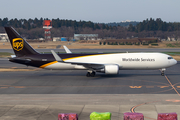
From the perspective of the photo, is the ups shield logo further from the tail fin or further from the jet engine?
the jet engine

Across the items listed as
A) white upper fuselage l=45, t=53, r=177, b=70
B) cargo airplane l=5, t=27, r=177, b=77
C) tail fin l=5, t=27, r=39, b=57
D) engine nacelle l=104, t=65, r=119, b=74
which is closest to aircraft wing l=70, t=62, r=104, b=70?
cargo airplane l=5, t=27, r=177, b=77

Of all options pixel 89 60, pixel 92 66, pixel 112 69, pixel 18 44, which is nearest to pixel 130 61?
pixel 112 69

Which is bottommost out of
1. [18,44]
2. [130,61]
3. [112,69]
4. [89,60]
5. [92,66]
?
[112,69]

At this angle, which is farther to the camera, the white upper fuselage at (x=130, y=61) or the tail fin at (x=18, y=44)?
the tail fin at (x=18, y=44)

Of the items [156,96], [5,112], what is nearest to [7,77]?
[5,112]

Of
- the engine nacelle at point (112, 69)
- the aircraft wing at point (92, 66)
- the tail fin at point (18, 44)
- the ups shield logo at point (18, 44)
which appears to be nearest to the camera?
the engine nacelle at point (112, 69)

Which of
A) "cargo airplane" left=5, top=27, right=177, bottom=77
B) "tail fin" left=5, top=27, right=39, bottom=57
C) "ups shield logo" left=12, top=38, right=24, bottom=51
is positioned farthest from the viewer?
"ups shield logo" left=12, top=38, right=24, bottom=51

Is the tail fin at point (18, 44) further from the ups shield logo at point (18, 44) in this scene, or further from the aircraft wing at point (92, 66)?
the aircraft wing at point (92, 66)

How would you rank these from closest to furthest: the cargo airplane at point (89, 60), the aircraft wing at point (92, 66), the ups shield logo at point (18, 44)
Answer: the aircraft wing at point (92, 66)
the cargo airplane at point (89, 60)
the ups shield logo at point (18, 44)

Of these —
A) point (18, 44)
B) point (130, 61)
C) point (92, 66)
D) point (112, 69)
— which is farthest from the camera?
point (18, 44)

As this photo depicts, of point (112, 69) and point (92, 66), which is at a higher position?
point (92, 66)

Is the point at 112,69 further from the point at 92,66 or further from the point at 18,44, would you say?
the point at 18,44

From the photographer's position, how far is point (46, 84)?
3438 cm

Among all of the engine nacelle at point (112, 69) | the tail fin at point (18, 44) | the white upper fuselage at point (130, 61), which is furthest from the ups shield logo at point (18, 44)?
the engine nacelle at point (112, 69)
